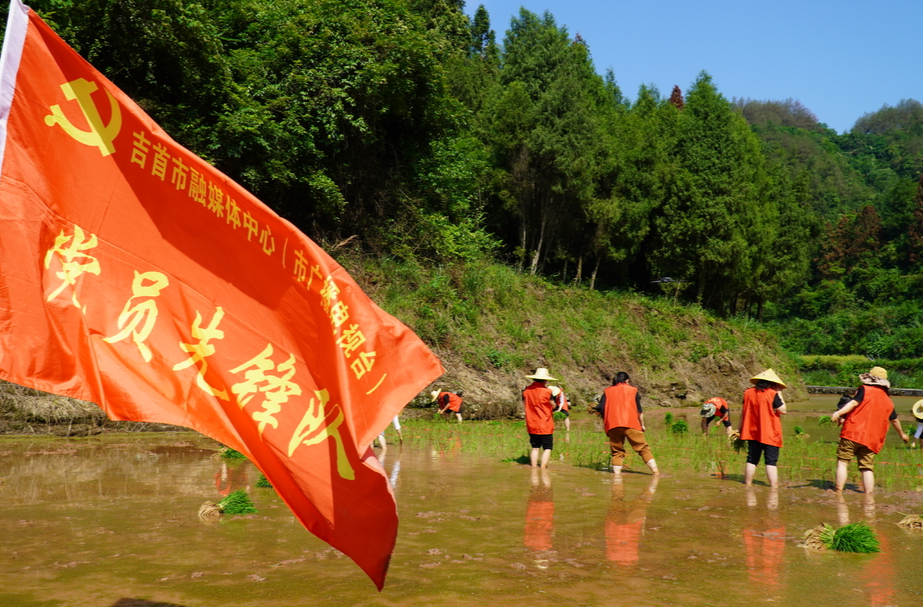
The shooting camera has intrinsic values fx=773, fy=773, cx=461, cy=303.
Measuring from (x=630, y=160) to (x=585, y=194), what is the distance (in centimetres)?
436

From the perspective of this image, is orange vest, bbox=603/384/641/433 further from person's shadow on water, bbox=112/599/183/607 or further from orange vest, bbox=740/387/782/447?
person's shadow on water, bbox=112/599/183/607

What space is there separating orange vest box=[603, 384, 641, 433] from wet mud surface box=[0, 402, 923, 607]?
0.84 metres

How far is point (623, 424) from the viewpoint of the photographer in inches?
466

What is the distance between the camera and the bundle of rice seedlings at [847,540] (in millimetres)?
6988

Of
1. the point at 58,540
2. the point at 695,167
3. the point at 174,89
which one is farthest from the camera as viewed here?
the point at 695,167

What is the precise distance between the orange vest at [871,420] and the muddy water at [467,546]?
2.57 feet

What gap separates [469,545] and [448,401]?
43.3ft

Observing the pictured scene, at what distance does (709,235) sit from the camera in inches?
1468

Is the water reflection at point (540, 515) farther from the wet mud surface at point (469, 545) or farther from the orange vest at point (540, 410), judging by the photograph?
the orange vest at point (540, 410)

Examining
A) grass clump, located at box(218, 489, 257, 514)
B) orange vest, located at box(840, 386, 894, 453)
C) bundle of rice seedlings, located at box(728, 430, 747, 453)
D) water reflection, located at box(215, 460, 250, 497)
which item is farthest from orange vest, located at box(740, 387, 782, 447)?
water reflection, located at box(215, 460, 250, 497)

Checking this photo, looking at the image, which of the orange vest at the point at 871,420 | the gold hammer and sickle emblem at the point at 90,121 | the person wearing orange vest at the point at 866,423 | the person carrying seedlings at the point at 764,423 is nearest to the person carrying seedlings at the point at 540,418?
the person carrying seedlings at the point at 764,423

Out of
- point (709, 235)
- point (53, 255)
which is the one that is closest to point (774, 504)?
point (53, 255)

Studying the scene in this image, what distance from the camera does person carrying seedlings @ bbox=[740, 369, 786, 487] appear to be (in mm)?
10820

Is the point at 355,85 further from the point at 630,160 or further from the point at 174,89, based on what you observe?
the point at 630,160
